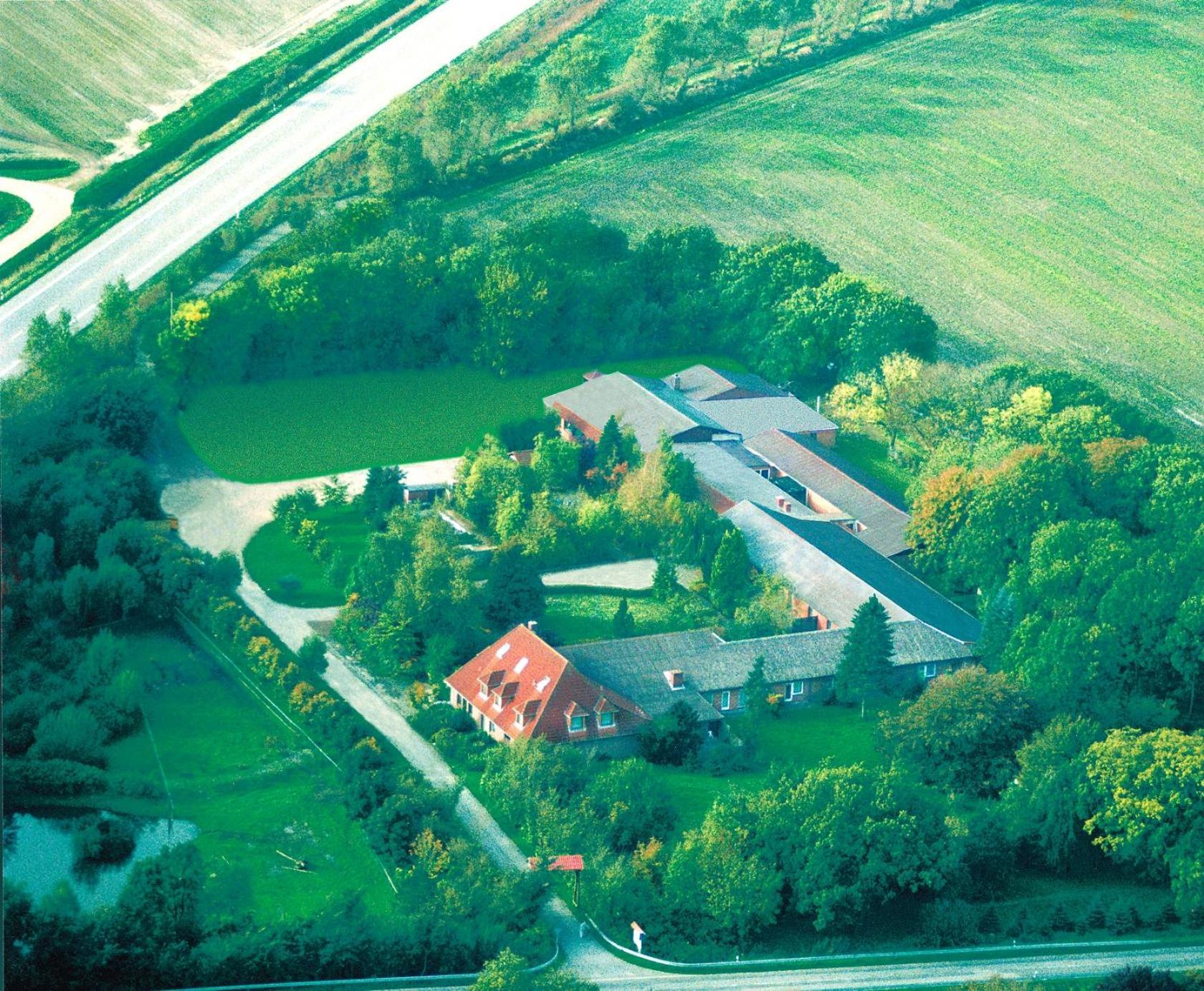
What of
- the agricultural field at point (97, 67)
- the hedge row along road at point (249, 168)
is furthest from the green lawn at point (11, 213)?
the hedge row along road at point (249, 168)

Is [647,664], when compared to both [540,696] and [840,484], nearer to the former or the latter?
[540,696]

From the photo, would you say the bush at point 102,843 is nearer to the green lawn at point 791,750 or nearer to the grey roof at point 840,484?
the green lawn at point 791,750

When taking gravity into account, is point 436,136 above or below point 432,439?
above

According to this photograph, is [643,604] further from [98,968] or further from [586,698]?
[98,968]

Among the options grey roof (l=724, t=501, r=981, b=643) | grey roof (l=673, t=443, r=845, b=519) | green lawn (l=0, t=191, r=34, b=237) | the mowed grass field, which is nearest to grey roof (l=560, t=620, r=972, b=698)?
grey roof (l=724, t=501, r=981, b=643)

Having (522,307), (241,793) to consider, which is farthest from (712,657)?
(522,307)

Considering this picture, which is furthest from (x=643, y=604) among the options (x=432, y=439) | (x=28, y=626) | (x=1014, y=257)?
(x=1014, y=257)
